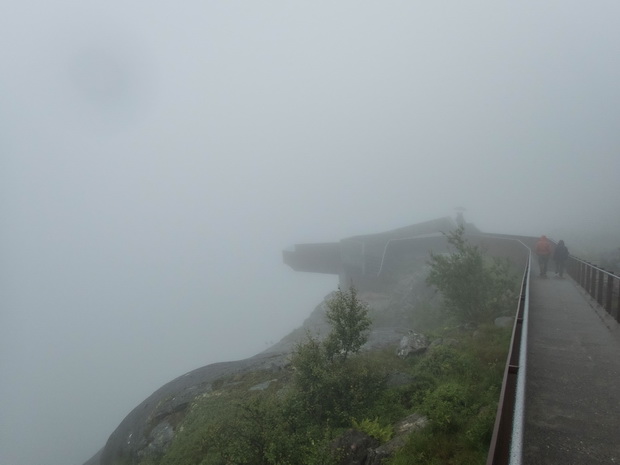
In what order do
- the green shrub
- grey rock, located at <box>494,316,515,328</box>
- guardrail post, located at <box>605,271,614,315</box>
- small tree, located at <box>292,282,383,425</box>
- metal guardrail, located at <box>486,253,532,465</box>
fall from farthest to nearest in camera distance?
grey rock, located at <box>494,316,515,328</box> → guardrail post, located at <box>605,271,614,315</box> → small tree, located at <box>292,282,383,425</box> → the green shrub → metal guardrail, located at <box>486,253,532,465</box>

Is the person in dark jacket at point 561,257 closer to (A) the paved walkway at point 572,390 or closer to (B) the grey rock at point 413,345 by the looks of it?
(A) the paved walkway at point 572,390

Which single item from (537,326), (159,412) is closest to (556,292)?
(537,326)

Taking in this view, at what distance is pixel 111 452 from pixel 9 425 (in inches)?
5256

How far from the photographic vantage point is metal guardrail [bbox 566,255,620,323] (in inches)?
400

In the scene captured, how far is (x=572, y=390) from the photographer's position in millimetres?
5965

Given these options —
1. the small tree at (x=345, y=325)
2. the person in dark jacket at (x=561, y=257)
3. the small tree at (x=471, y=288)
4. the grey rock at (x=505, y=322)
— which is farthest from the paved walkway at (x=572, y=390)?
the person in dark jacket at (x=561, y=257)

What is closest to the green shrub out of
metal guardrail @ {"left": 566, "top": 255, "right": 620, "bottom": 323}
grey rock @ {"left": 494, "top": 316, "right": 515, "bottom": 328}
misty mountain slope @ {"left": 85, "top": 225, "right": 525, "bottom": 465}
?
misty mountain slope @ {"left": 85, "top": 225, "right": 525, "bottom": 465}

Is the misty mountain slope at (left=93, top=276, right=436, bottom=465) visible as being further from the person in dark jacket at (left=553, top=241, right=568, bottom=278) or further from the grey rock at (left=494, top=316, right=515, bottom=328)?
the person in dark jacket at (left=553, top=241, right=568, bottom=278)

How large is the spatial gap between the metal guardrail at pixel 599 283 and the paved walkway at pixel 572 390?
1.21 feet

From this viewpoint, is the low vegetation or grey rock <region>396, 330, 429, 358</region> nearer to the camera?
the low vegetation

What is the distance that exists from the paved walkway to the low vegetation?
1.00 metres

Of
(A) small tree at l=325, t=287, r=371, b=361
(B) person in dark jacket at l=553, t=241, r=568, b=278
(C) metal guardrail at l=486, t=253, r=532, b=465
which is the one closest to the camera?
(C) metal guardrail at l=486, t=253, r=532, b=465

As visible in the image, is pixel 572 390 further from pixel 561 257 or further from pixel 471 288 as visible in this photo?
pixel 561 257

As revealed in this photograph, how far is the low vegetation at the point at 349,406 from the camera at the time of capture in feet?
22.5
